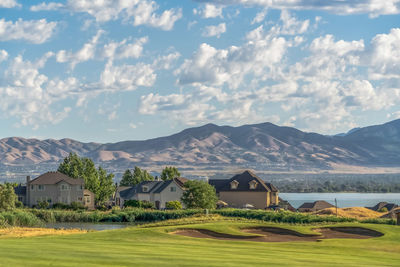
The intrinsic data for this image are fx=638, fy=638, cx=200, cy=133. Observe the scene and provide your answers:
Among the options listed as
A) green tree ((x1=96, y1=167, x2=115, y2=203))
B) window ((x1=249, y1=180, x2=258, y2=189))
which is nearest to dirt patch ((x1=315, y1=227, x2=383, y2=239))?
window ((x1=249, y1=180, x2=258, y2=189))

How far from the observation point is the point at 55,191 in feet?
386

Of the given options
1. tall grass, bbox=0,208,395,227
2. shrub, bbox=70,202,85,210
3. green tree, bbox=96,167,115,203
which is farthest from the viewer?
green tree, bbox=96,167,115,203

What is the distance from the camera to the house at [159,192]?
4641 inches

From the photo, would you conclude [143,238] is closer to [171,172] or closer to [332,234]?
[332,234]

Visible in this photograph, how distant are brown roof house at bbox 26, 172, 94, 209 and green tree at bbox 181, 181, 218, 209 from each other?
26.1 m

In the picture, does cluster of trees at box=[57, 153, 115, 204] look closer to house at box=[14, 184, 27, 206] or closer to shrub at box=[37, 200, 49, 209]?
house at box=[14, 184, 27, 206]

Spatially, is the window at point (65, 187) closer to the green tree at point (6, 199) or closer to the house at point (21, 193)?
the house at point (21, 193)

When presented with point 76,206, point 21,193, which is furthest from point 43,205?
point 21,193

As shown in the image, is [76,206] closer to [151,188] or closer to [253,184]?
[151,188]

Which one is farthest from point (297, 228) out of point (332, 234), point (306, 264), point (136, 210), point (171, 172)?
point (171, 172)

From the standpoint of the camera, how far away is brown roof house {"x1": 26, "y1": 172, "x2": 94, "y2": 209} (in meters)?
118

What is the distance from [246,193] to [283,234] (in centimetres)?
6490

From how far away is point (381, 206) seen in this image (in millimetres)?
115062

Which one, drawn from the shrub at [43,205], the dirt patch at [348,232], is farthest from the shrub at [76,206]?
the dirt patch at [348,232]
